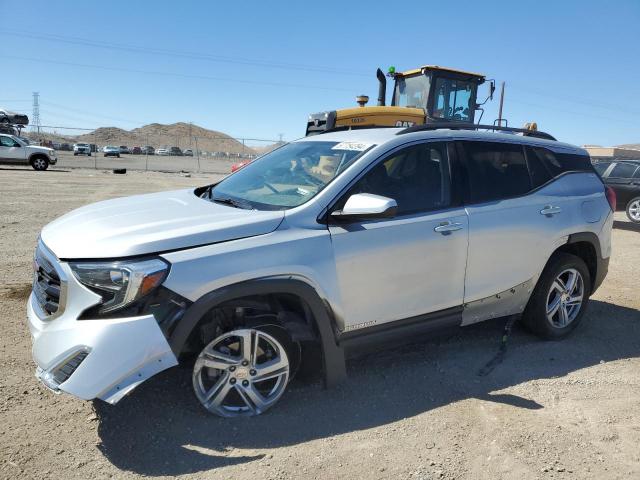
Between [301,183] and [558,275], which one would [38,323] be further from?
[558,275]

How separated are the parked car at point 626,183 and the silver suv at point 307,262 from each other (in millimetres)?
9626

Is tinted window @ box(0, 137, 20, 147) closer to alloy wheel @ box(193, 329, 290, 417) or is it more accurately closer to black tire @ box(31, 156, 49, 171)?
black tire @ box(31, 156, 49, 171)

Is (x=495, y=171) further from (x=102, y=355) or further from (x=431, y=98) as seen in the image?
(x=431, y=98)

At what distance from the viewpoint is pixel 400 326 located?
347 centimetres

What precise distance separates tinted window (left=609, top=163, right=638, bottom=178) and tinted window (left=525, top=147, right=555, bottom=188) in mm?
10365

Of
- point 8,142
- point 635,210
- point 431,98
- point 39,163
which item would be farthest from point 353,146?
point 8,142

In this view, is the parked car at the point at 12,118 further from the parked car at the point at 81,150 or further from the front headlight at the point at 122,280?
the front headlight at the point at 122,280

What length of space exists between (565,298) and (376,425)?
241cm

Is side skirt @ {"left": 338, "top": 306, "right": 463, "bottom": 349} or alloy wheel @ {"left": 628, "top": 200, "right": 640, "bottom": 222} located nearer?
side skirt @ {"left": 338, "top": 306, "right": 463, "bottom": 349}

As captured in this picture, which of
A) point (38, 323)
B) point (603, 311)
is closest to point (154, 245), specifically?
point (38, 323)

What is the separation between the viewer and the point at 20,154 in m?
24.1

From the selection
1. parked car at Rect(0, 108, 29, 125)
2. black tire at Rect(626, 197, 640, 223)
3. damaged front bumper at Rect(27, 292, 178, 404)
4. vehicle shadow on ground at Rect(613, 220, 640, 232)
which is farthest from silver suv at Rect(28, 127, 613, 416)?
parked car at Rect(0, 108, 29, 125)

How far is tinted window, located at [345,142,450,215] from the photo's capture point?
3455mm

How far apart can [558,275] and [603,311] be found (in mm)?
1476
